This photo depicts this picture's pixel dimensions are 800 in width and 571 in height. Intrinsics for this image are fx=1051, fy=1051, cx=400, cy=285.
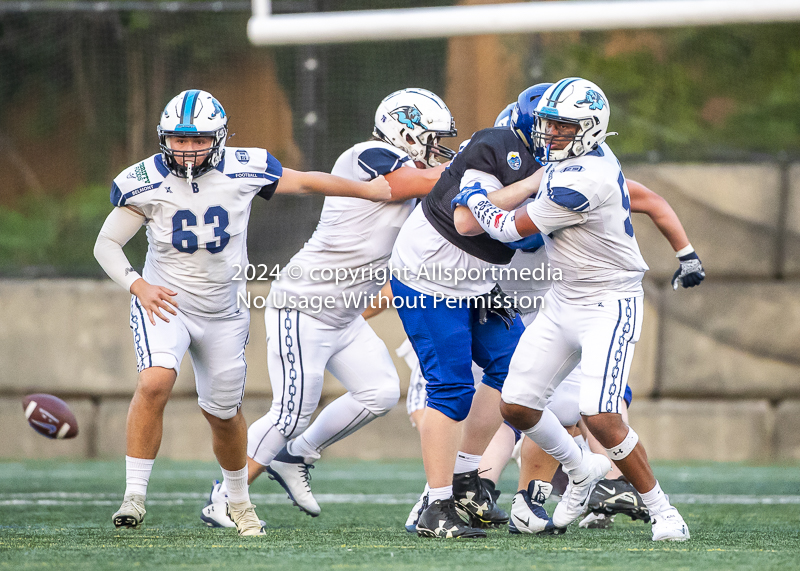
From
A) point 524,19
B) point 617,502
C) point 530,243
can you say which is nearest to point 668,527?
point 617,502

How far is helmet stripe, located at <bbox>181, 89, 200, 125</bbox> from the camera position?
392 centimetres

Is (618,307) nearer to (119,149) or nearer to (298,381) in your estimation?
(298,381)

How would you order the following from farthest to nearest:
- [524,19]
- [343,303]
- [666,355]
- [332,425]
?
[666,355], [524,19], [332,425], [343,303]

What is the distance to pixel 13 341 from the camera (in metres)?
7.57

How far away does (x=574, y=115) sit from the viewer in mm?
3707

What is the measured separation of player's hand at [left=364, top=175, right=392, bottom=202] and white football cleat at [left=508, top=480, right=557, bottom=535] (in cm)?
128

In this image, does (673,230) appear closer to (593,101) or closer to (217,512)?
(593,101)

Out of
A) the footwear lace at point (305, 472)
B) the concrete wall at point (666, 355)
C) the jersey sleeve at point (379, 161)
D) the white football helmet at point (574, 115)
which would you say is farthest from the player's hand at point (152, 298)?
the concrete wall at point (666, 355)

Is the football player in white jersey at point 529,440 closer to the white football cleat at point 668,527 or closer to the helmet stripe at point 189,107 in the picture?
the white football cleat at point 668,527

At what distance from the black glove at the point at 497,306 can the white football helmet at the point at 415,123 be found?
69cm

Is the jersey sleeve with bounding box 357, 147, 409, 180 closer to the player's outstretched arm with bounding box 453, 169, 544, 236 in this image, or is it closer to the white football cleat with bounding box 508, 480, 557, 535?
the player's outstretched arm with bounding box 453, 169, 544, 236

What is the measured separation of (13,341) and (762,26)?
243 inches

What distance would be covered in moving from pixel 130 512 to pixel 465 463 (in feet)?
4.39

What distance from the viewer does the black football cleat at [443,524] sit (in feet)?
12.3
